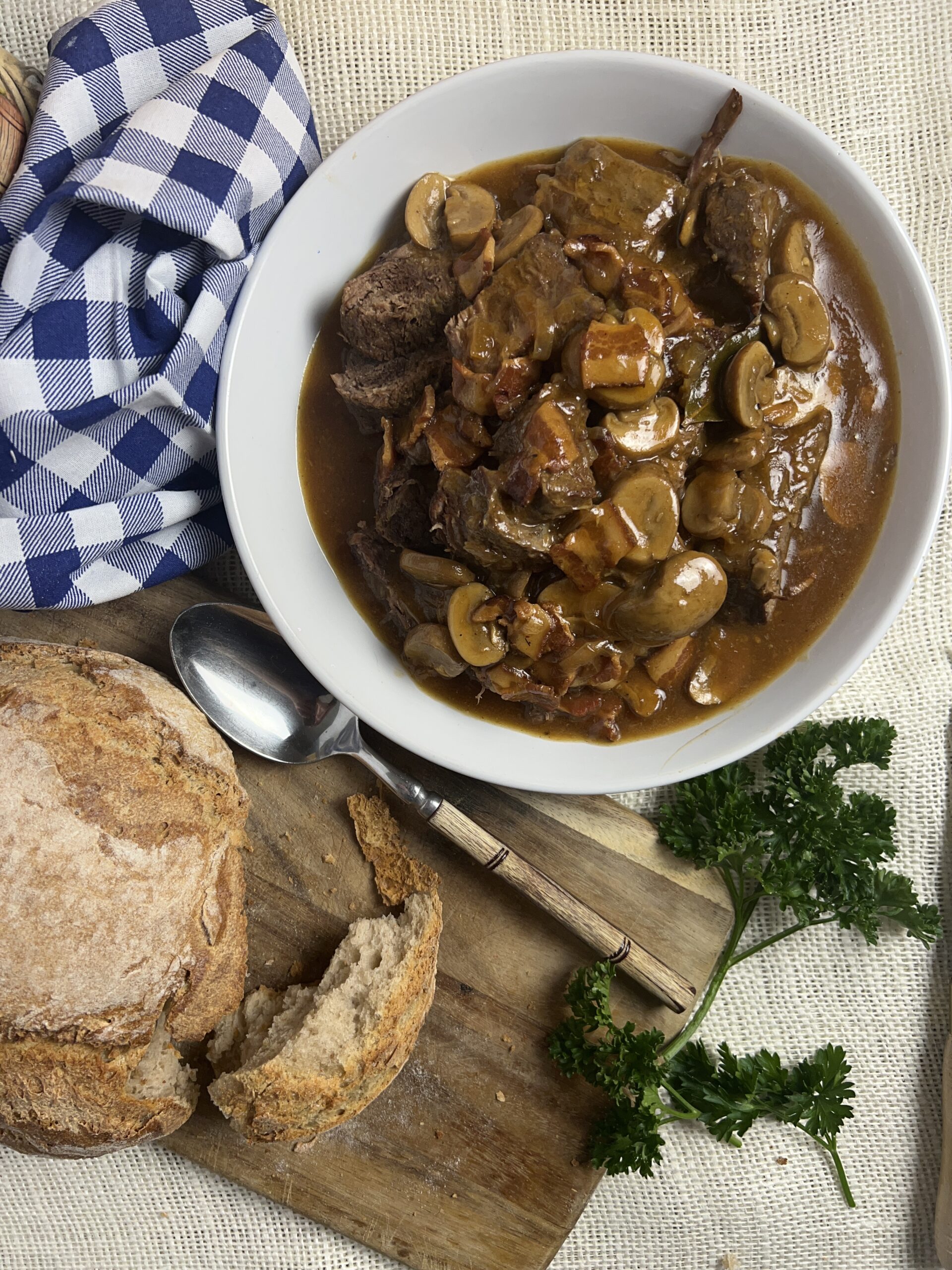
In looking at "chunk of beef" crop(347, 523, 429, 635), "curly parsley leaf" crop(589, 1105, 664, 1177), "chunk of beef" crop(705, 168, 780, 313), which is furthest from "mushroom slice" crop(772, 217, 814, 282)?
"curly parsley leaf" crop(589, 1105, 664, 1177)

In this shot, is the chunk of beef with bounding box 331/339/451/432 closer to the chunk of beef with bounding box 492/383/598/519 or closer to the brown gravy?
the brown gravy

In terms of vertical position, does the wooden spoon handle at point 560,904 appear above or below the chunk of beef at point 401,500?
below

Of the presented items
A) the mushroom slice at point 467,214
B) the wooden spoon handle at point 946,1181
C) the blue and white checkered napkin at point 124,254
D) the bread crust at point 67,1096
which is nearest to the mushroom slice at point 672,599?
the mushroom slice at point 467,214

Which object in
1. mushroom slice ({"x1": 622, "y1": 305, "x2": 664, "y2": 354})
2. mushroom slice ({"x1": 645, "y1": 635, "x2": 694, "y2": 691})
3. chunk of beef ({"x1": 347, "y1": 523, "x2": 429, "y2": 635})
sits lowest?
mushroom slice ({"x1": 645, "y1": 635, "x2": 694, "y2": 691})

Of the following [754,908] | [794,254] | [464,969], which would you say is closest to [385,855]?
[464,969]

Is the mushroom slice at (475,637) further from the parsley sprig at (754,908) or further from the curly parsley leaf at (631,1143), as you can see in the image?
the curly parsley leaf at (631,1143)
